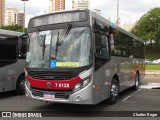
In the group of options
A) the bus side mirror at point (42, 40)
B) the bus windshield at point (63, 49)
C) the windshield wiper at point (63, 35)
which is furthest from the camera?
the bus side mirror at point (42, 40)

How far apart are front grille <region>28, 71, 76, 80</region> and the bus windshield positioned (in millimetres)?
211

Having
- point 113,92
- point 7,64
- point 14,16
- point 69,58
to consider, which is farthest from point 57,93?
point 14,16

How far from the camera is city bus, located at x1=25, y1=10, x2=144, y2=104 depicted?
874 cm

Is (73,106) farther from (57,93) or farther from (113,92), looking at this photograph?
(57,93)

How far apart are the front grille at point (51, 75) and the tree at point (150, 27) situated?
80814 millimetres

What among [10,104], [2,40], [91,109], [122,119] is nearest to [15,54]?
[2,40]

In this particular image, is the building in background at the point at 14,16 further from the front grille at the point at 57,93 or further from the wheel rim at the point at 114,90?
the front grille at the point at 57,93

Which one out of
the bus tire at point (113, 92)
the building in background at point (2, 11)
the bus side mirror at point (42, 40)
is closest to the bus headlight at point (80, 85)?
the bus side mirror at point (42, 40)

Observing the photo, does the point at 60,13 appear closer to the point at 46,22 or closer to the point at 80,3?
the point at 46,22

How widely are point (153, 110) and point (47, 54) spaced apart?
4159 mm

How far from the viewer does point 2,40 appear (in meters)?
12.4

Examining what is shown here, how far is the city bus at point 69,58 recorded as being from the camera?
8.74 meters

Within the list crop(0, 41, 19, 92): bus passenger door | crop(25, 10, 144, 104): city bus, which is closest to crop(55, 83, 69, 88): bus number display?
crop(25, 10, 144, 104): city bus

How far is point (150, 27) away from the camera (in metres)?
89.6
